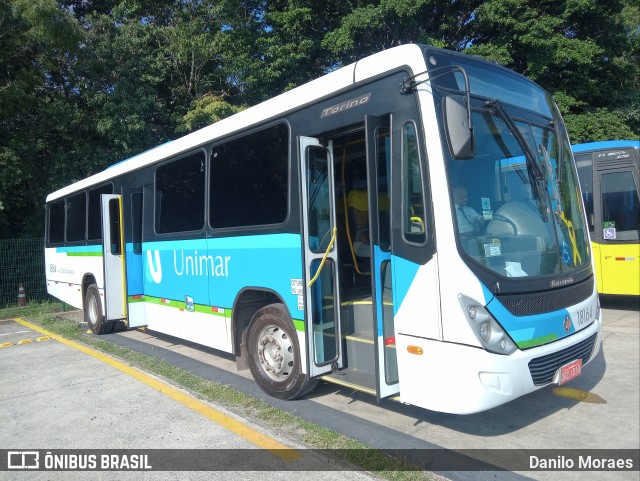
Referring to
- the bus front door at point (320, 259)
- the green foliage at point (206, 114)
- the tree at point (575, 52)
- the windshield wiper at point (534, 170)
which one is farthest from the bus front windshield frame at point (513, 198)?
the tree at point (575, 52)

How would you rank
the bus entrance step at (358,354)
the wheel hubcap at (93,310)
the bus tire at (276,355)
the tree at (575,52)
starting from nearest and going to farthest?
the bus entrance step at (358,354), the bus tire at (276,355), the wheel hubcap at (93,310), the tree at (575,52)

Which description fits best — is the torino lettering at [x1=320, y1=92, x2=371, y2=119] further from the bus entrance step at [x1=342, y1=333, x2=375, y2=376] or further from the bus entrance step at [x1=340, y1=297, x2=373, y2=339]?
the bus entrance step at [x1=342, y1=333, x2=375, y2=376]

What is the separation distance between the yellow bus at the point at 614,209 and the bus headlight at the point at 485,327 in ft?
24.9

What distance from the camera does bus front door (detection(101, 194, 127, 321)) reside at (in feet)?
28.4

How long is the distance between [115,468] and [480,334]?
10.4ft

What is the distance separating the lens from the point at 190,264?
22.6 ft

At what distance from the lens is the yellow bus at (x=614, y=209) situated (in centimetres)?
970

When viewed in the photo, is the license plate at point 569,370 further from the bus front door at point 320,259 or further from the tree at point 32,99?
the tree at point 32,99

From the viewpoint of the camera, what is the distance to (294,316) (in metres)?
5.03

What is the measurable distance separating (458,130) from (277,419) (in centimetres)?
320

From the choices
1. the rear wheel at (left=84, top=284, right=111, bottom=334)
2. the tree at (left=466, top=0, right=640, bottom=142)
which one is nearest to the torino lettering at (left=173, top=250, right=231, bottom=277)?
the rear wheel at (left=84, top=284, right=111, bottom=334)

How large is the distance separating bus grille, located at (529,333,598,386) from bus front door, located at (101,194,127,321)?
687cm

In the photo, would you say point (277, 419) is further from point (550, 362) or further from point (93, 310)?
point (93, 310)

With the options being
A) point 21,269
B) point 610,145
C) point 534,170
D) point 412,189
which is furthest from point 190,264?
point 21,269
